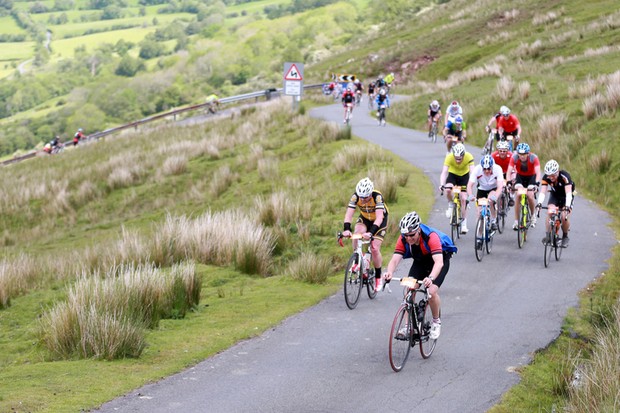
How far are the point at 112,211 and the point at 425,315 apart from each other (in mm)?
18194

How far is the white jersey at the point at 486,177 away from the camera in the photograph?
50.2 feet

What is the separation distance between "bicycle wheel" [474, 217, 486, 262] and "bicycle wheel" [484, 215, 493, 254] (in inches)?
4.9

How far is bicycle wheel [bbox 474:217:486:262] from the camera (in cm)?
1448

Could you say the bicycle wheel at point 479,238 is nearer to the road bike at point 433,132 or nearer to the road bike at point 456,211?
the road bike at point 456,211

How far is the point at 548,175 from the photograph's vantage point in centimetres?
1434

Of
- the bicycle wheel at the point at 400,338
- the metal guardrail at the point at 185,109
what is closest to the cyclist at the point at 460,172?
the bicycle wheel at the point at 400,338

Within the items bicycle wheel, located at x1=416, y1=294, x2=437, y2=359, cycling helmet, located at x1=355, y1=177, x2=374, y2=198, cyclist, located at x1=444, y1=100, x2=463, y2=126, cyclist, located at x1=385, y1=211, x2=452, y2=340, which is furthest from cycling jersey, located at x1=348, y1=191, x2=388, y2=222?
cyclist, located at x1=444, y1=100, x2=463, y2=126

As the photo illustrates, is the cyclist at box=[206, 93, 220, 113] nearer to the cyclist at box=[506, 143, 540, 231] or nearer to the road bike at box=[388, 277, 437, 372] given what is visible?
the cyclist at box=[506, 143, 540, 231]

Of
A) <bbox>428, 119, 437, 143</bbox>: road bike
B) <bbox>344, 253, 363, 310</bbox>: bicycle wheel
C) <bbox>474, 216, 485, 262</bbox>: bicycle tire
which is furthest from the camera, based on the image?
<bbox>428, 119, 437, 143</bbox>: road bike

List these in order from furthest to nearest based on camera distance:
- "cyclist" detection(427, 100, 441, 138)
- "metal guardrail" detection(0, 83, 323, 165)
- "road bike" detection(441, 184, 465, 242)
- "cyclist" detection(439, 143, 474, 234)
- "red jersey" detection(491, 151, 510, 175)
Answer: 1. "metal guardrail" detection(0, 83, 323, 165)
2. "cyclist" detection(427, 100, 441, 138)
3. "red jersey" detection(491, 151, 510, 175)
4. "cyclist" detection(439, 143, 474, 234)
5. "road bike" detection(441, 184, 465, 242)

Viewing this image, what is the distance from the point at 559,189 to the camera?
47.9ft

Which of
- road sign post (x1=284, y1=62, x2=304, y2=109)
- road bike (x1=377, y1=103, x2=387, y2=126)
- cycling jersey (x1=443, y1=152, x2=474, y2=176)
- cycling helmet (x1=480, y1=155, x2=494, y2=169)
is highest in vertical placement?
road sign post (x1=284, y1=62, x2=304, y2=109)

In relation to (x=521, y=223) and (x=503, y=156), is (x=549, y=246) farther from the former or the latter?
(x=503, y=156)

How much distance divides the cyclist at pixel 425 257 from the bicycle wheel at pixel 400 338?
404 mm
